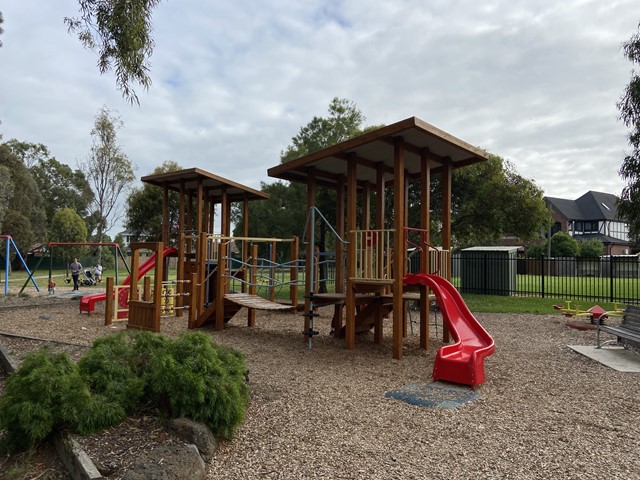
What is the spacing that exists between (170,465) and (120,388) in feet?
3.60

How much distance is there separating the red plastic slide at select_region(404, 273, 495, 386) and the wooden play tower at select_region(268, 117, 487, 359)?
41 centimetres

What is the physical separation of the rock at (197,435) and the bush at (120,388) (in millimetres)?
85

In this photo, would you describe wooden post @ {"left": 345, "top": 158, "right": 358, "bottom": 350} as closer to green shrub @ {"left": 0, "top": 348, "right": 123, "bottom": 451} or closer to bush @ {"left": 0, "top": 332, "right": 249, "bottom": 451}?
bush @ {"left": 0, "top": 332, "right": 249, "bottom": 451}

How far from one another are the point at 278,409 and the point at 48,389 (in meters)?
1.94

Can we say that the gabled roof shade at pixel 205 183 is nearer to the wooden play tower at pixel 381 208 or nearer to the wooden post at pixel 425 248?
the wooden play tower at pixel 381 208

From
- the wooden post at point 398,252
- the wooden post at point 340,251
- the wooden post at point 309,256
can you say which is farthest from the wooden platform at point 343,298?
the wooden post at point 398,252

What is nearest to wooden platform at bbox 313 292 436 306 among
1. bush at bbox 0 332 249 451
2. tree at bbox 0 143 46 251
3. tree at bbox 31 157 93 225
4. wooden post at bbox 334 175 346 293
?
wooden post at bbox 334 175 346 293

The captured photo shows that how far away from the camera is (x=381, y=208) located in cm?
880

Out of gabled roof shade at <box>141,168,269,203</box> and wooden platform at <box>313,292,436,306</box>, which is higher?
gabled roof shade at <box>141,168,269,203</box>

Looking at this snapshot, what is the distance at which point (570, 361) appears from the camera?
6.89m

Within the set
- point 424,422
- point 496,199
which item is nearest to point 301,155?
point 496,199

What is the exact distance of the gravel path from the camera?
3.28 meters

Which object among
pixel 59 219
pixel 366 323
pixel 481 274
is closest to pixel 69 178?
pixel 59 219

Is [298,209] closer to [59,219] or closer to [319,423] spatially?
[319,423]
